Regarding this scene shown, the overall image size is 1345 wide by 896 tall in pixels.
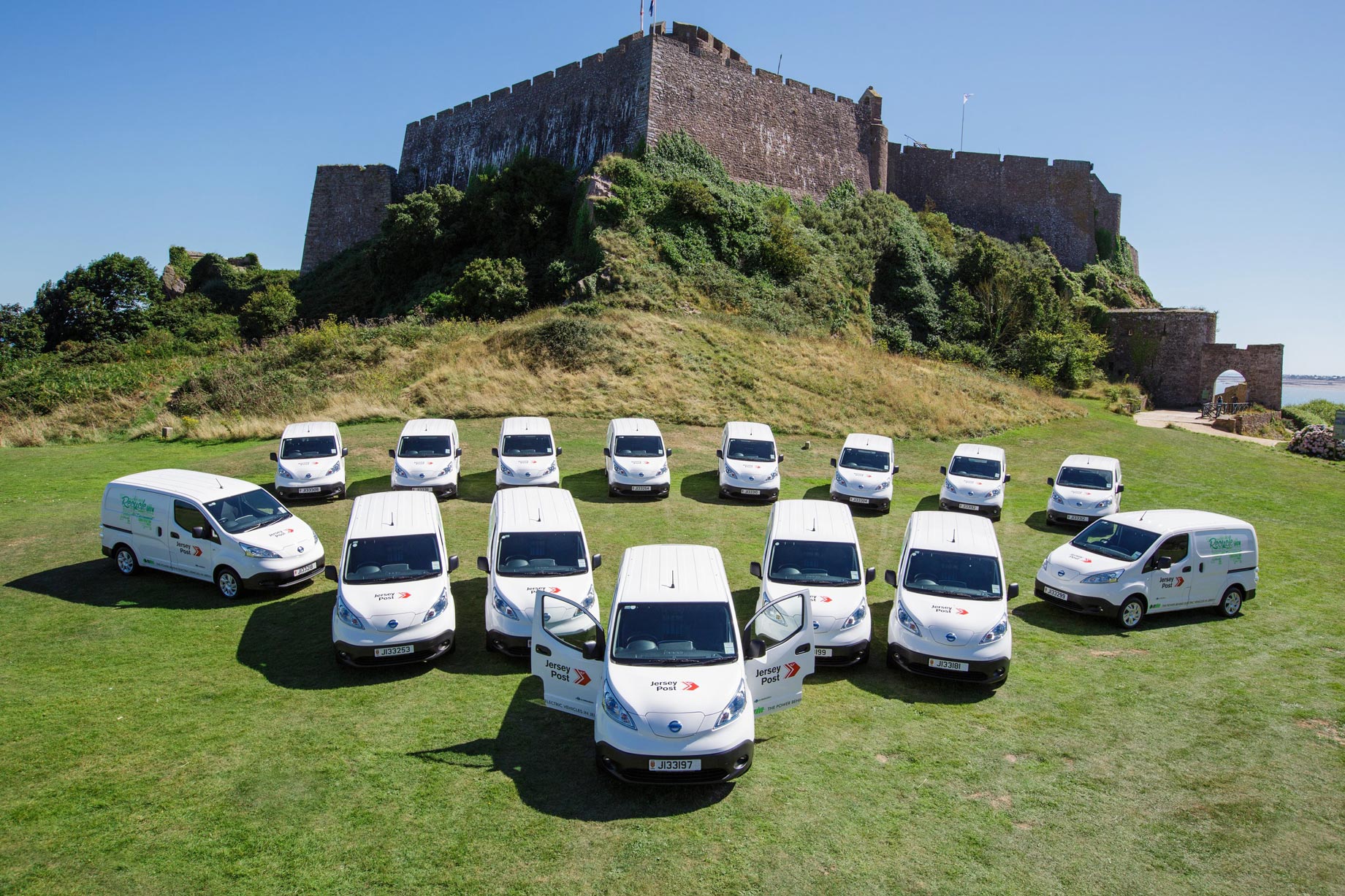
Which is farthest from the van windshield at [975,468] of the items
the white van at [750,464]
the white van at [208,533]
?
the white van at [208,533]

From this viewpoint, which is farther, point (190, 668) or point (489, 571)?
point (489, 571)

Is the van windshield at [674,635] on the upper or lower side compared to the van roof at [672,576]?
lower

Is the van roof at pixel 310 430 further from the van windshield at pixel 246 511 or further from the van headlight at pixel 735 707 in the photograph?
the van headlight at pixel 735 707

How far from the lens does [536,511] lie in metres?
11.4

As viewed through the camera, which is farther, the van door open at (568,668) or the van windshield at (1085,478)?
the van windshield at (1085,478)

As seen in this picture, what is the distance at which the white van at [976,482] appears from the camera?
18297 millimetres

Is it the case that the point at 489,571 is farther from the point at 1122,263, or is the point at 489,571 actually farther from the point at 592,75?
the point at 1122,263

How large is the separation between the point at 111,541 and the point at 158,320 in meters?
44.3

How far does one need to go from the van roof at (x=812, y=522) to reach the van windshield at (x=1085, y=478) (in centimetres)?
916

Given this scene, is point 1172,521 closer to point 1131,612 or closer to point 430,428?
point 1131,612

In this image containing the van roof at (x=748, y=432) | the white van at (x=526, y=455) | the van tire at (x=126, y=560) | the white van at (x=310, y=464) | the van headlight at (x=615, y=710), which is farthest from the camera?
the van roof at (x=748, y=432)

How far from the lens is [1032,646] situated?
1108 centimetres

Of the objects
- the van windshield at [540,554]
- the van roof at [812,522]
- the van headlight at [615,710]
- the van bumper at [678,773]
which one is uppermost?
the van roof at [812,522]

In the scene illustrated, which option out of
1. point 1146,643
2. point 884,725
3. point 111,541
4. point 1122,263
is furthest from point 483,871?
point 1122,263
